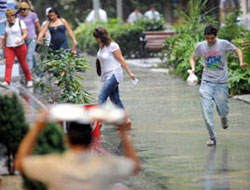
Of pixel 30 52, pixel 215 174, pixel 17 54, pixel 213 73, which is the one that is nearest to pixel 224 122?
pixel 213 73

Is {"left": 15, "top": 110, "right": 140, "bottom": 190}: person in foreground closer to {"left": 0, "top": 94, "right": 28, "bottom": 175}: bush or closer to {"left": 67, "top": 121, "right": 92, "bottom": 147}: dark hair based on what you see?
{"left": 67, "top": 121, "right": 92, "bottom": 147}: dark hair

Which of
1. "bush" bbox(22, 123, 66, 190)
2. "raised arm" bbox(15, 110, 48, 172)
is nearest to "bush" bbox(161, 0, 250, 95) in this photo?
"bush" bbox(22, 123, 66, 190)

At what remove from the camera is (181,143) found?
466 inches

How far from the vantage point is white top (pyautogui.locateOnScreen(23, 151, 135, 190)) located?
16.2 feet

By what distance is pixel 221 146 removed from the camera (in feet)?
37.8

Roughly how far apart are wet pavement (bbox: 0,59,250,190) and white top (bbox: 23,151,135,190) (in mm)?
3886

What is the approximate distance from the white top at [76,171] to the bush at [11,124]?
141 inches

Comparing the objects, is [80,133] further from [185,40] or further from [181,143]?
[185,40]

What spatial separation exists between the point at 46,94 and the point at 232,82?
363 cm

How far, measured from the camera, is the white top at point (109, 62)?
1259 cm

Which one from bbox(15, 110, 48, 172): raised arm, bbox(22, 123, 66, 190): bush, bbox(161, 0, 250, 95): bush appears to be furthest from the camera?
bbox(161, 0, 250, 95): bush

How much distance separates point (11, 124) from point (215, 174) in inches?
92.9

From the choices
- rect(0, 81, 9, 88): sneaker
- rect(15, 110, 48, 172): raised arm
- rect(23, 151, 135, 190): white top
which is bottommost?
rect(0, 81, 9, 88): sneaker

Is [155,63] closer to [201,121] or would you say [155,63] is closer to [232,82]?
[232,82]
